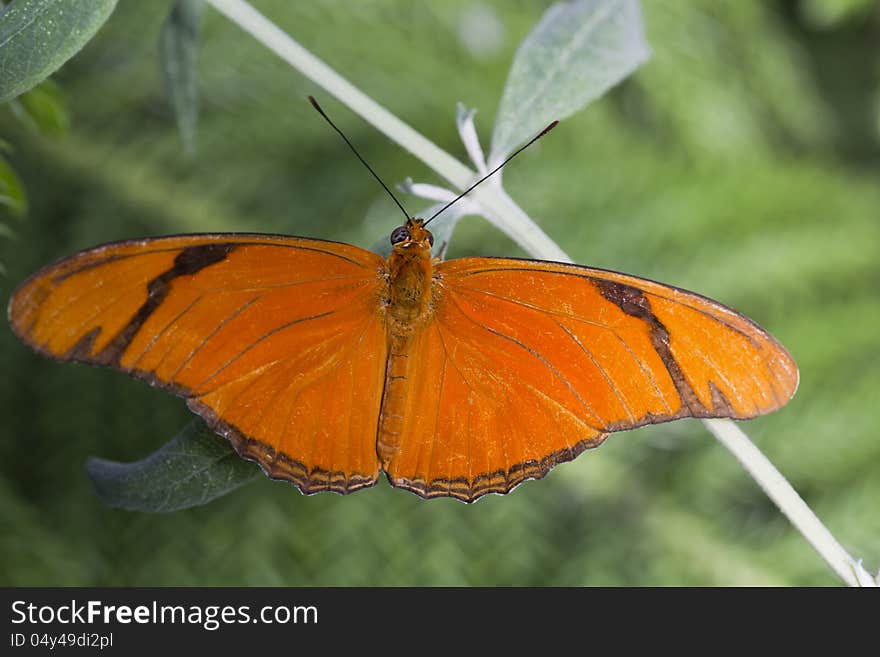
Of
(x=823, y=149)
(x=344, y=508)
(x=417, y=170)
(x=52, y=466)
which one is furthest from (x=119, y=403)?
(x=823, y=149)

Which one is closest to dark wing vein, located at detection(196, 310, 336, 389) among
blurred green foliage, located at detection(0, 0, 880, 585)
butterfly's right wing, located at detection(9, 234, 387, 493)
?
butterfly's right wing, located at detection(9, 234, 387, 493)

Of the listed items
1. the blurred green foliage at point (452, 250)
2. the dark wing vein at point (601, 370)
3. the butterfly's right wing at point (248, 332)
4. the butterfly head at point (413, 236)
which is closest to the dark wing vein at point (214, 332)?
the butterfly's right wing at point (248, 332)

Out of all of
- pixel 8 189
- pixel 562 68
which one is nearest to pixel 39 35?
pixel 8 189

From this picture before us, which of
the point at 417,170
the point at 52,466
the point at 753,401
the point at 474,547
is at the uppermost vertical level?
the point at 417,170

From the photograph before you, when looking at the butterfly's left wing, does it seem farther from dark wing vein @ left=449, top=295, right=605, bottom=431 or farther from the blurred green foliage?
the blurred green foliage

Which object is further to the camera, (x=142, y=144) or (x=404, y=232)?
(x=142, y=144)

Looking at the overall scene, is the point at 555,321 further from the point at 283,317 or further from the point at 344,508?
the point at 344,508

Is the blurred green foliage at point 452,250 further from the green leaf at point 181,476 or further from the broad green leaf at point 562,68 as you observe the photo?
the green leaf at point 181,476
